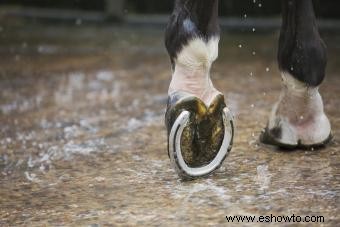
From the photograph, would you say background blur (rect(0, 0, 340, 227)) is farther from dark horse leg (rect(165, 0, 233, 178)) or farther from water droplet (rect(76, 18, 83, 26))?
water droplet (rect(76, 18, 83, 26))

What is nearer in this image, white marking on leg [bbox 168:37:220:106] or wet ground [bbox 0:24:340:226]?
wet ground [bbox 0:24:340:226]

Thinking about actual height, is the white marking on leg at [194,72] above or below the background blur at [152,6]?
above

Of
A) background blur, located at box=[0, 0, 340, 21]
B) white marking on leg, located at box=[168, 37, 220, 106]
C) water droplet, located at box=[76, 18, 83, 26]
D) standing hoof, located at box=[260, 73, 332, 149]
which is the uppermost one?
white marking on leg, located at box=[168, 37, 220, 106]

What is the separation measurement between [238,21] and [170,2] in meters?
0.82

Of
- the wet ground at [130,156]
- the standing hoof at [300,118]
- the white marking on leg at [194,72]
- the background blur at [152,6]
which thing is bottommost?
the background blur at [152,6]

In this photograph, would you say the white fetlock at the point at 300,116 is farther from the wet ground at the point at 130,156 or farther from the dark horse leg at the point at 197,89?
the dark horse leg at the point at 197,89

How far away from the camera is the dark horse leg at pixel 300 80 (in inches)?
67.7

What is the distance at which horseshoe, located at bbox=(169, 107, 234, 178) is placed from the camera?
1.47 meters

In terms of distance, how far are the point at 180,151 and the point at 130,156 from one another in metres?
0.40

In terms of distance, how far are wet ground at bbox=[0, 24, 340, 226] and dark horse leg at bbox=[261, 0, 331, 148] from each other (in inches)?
2.2

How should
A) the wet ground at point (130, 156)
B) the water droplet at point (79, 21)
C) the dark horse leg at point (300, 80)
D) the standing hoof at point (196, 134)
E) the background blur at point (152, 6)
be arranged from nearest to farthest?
1. the wet ground at point (130, 156)
2. the standing hoof at point (196, 134)
3. the dark horse leg at point (300, 80)
4. the background blur at point (152, 6)
5. the water droplet at point (79, 21)

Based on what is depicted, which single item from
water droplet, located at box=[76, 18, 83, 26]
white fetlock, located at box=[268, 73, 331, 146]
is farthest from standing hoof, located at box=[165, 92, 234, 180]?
water droplet, located at box=[76, 18, 83, 26]

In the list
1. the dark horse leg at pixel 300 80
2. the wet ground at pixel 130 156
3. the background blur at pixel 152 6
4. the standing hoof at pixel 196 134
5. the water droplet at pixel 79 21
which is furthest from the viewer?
the water droplet at pixel 79 21

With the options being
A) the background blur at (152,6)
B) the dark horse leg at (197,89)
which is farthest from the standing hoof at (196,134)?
the background blur at (152,6)
